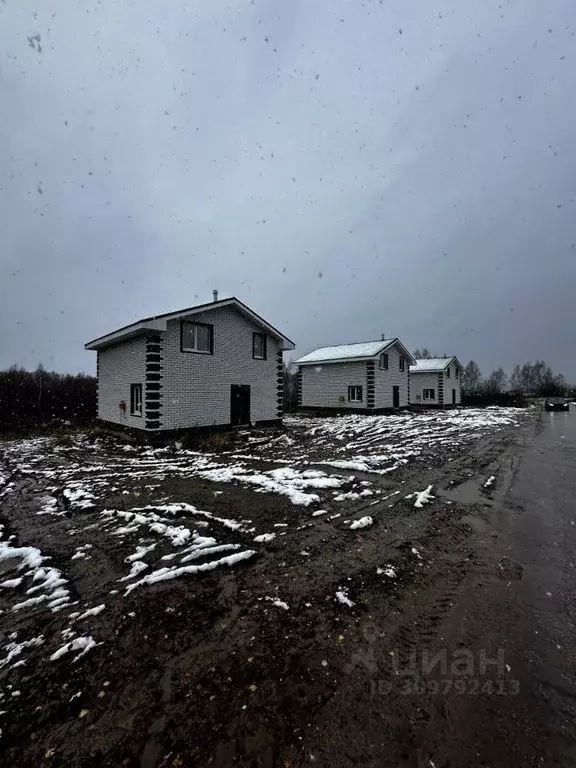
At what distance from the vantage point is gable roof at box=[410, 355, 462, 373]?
135 ft

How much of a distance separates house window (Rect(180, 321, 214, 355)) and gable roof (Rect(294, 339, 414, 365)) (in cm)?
1432

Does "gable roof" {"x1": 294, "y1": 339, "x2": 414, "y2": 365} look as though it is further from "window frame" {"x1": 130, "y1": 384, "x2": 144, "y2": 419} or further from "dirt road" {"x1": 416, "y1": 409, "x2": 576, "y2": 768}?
"dirt road" {"x1": 416, "y1": 409, "x2": 576, "y2": 768}

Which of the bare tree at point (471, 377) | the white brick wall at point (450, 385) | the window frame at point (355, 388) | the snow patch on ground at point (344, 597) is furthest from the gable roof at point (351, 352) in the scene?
the bare tree at point (471, 377)

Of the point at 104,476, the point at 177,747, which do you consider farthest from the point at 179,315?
the point at 177,747

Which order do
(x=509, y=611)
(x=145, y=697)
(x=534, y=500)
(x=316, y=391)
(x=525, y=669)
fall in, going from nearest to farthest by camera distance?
(x=145, y=697), (x=525, y=669), (x=509, y=611), (x=534, y=500), (x=316, y=391)

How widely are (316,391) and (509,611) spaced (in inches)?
1076

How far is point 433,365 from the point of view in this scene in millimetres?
42438

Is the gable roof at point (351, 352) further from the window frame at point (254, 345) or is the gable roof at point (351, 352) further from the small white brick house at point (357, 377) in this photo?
the window frame at point (254, 345)

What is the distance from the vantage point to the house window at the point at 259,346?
1761cm

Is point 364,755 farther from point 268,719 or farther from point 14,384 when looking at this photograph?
point 14,384

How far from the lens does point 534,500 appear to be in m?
6.09

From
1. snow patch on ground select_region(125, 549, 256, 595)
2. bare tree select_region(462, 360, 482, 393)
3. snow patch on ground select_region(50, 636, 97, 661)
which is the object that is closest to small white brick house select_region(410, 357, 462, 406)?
snow patch on ground select_region(125, 549, 256, 595)

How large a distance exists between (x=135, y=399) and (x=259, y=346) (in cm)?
643

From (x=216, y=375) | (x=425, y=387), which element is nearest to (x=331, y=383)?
(x=216, y=375)
